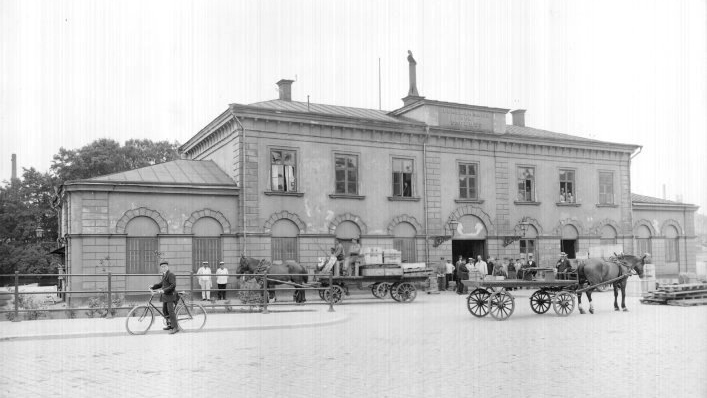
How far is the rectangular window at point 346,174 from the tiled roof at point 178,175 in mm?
4603

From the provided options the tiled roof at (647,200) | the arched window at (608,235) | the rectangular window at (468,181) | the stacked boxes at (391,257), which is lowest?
the stacked boxes at (391,257)

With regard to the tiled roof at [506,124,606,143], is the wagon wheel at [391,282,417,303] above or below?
below

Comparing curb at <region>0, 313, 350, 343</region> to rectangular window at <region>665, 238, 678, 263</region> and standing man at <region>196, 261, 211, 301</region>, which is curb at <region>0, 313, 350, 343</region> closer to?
standing man at <region>196, 261, 211, 301</region>

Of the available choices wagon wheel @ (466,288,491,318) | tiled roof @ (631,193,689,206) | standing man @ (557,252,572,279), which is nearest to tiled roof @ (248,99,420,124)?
standing man @ (557,252,572,279)

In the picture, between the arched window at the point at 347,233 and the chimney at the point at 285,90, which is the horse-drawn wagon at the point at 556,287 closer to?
the arched window at the point at 347,233

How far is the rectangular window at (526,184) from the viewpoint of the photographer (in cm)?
3475

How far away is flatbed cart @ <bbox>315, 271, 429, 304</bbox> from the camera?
24.3 metres

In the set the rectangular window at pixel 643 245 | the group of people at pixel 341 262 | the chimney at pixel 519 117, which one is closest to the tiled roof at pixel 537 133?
the chimney at pixel 519 117

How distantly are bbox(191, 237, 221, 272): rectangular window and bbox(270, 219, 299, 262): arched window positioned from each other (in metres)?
2.19

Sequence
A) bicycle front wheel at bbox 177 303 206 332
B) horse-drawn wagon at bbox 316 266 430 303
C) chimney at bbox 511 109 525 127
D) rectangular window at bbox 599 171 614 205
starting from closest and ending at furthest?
bicycle front wheel at bbox 177 303 206 332 → horse-drawn wagon at bbox 316 266 430 303 → rectangular window at bbox 599 171 614 205 → chimney at bbox 511 109 525 127

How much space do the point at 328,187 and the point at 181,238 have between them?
258 inches

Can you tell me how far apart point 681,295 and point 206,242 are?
1685cm

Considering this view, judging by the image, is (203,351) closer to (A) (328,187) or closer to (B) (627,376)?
(B) (627,376)

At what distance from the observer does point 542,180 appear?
35281mm
